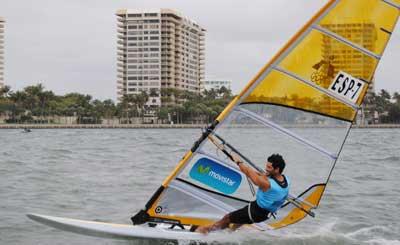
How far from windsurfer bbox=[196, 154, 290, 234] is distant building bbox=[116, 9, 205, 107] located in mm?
135769

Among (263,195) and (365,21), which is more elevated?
(365,21)

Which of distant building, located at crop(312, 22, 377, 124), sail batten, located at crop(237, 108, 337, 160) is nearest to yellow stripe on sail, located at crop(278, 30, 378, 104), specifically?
distant building, located at crop(312, 22, 377, 124)

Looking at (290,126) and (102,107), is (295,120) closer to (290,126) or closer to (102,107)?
(290,126)

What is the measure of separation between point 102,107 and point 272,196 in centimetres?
12348

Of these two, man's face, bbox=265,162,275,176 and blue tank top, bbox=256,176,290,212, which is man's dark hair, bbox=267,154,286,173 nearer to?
man's face, bbox=265,162,275,176

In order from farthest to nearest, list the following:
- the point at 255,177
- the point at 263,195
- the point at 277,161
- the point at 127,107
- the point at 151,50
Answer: the point at 151,50, the point at 127,107, the point at 263,195, the point at 277,161, the point at 255,177

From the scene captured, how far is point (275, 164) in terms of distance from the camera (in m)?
6.56

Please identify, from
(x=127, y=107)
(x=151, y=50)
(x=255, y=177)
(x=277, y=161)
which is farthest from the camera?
(x=151, y=50)

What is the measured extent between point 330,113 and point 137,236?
2.68 m

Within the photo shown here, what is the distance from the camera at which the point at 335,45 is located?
679cm

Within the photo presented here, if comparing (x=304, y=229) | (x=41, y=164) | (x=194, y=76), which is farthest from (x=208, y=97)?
(x=304, y=229)

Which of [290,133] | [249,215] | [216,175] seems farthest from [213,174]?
[290,133]

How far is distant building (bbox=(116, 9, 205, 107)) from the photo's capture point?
146 metres

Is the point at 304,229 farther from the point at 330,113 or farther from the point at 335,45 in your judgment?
the point at 335,45
